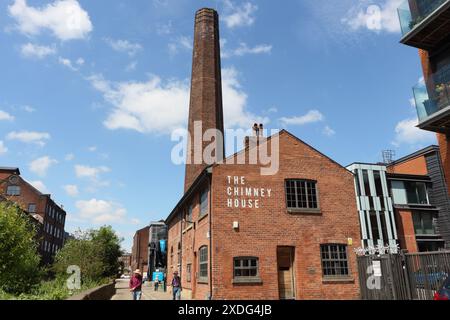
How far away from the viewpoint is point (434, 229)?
98.9 feet

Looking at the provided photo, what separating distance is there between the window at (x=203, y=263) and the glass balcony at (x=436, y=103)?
10.9 m

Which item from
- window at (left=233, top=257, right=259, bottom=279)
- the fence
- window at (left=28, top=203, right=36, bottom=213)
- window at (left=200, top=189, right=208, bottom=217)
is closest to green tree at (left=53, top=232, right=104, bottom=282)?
window at (left=200, top=189, right=208, bottom=217)

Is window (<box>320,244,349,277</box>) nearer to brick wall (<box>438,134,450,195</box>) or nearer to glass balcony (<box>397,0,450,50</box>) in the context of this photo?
brick wall (<box>438,134,450,195</box>)

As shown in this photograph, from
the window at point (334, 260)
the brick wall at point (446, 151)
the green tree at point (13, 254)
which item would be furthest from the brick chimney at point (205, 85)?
the brick wall at point (446, 151)

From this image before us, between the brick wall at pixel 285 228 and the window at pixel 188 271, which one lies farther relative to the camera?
the window at pixel 188 271

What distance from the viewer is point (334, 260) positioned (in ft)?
58.4

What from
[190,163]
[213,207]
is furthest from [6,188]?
[213,207]

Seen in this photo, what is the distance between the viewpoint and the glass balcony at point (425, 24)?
13311 mm

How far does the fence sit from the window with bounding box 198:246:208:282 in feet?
23.5

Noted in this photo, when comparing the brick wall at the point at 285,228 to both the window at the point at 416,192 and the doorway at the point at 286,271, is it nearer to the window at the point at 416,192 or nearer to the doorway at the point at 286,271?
the doorway at the point at 286,271

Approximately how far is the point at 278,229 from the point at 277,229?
52 mm

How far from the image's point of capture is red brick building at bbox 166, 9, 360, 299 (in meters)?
16.5
